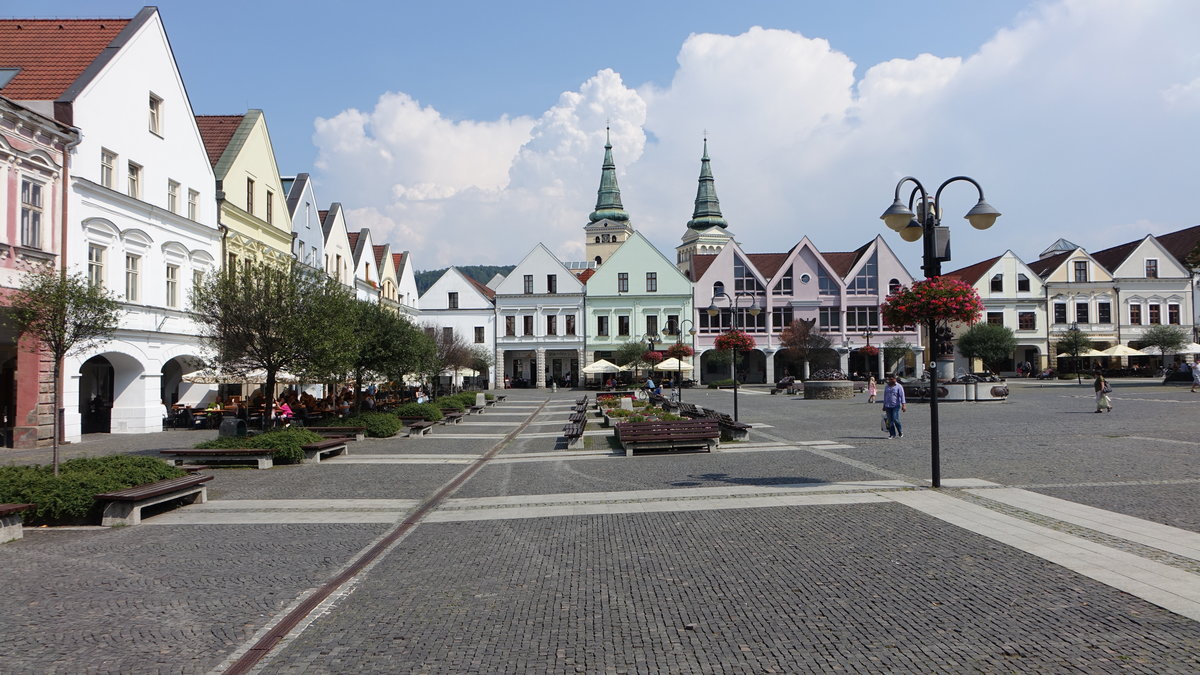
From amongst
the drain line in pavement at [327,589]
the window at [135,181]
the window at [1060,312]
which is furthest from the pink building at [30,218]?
the window at [1060,312]

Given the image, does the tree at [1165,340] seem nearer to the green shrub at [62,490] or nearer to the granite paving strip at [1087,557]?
the granite paving strip at [1087,557]

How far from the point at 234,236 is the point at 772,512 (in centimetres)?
2920

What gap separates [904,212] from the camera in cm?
1173

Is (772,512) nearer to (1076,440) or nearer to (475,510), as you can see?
(475,510)

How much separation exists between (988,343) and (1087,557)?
2541 inches

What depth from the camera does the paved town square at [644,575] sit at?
5.34 metres

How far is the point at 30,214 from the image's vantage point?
20.5m

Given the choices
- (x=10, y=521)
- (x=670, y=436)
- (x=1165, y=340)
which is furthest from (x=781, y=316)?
(x=10, y=521)

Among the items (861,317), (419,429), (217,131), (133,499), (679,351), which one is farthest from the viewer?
(861,317)

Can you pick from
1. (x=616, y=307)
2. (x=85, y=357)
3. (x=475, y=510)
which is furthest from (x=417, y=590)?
(x=616, y=307)

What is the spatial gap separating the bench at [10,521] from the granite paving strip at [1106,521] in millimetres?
12317

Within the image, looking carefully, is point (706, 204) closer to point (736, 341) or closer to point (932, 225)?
point (736, 341)

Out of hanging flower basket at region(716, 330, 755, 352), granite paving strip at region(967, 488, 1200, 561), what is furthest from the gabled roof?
granite paving strip at region(967, 488, 1200, 561)

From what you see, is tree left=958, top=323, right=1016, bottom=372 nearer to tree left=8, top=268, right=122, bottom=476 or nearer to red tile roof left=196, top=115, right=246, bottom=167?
red tile roof left=196, top=115, right=246, bottom=167
